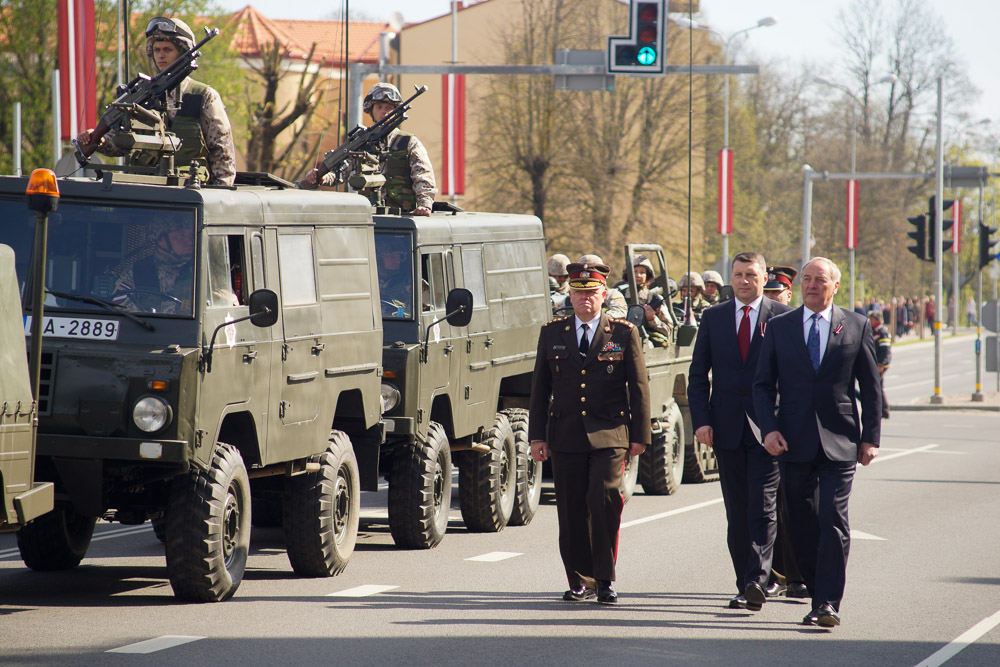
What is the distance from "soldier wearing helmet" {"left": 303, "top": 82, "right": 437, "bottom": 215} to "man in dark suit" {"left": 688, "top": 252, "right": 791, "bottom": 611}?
3.80 meters

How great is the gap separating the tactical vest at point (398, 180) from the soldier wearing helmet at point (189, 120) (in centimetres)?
264

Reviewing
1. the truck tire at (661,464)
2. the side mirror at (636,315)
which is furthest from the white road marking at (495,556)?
the truck tire at (661,464)

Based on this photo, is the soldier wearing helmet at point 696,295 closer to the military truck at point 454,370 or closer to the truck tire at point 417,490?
the military truck at point 454,370

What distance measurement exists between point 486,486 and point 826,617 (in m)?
4.32

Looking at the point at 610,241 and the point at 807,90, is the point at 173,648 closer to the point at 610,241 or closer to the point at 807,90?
the point at 610,241

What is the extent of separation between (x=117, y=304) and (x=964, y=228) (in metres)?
87.9

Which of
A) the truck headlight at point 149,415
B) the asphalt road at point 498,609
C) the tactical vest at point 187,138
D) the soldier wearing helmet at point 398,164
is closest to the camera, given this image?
the asphalt road at point 498,609

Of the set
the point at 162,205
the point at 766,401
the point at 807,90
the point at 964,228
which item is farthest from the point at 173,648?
the point at 964,228

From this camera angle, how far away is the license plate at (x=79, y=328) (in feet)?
26.9

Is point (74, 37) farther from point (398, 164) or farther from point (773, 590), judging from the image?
point (773, 590)

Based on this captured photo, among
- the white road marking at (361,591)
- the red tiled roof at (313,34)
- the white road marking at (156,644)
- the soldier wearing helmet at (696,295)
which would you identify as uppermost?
the red tiled roof at (313,34)

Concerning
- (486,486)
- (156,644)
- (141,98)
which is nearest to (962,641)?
(156,644)

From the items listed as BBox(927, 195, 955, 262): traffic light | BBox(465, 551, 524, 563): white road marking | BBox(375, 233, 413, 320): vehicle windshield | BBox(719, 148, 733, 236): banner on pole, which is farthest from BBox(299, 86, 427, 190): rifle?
BBox(927, 195, 955, 262): traffic light

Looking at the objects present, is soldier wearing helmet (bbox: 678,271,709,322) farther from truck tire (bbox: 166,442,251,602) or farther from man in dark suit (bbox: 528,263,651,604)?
truck tire (bbox: 166,442,251,602)
